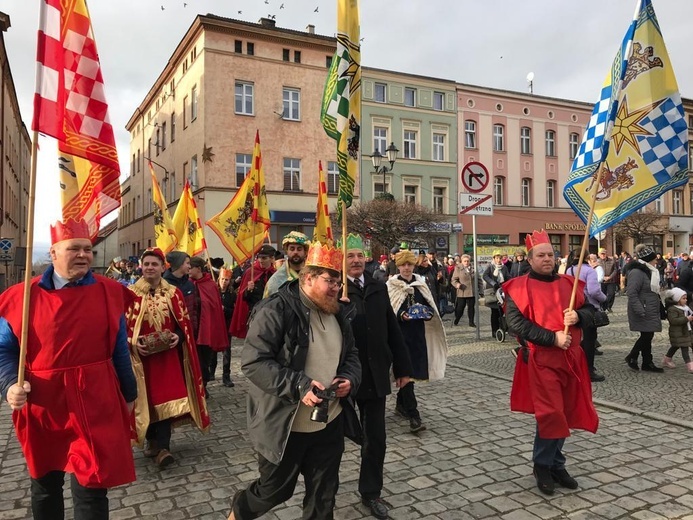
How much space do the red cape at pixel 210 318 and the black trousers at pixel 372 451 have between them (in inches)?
119

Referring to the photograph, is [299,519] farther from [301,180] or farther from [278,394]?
[301,180]

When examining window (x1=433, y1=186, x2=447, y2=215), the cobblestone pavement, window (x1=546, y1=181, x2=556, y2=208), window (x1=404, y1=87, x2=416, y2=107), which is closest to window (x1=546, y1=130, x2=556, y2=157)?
window (x1=546, y1=181, x2=556, y2=208)

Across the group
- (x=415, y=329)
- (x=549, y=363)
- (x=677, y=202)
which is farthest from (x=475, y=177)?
(x=677, y=202)

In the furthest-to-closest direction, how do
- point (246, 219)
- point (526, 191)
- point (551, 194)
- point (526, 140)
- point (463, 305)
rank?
point (551, 194)
point (526, 191)
point (526, 140)
point (463, 305)
point (246, 219)

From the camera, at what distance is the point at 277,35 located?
3067 centimetres

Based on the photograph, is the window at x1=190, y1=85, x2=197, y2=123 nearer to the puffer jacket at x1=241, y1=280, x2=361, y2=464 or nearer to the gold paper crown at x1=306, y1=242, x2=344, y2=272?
the gold paper crown at x1=306, y1=242, x2=344, y2=272

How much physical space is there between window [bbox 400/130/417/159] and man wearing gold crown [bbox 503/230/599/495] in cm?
3224

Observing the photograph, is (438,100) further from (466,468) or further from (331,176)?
(466,468)

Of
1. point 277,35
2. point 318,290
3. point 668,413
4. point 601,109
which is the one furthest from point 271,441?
point 277,35

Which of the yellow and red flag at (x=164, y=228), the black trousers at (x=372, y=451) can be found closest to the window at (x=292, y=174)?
the yellow and red flag at (x=164, y=228)

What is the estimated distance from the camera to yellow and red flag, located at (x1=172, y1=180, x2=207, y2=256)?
11.2m

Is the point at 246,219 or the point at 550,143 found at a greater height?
the point at 550,143

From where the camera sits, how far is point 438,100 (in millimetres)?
36375

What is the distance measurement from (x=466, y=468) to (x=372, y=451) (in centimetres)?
115
